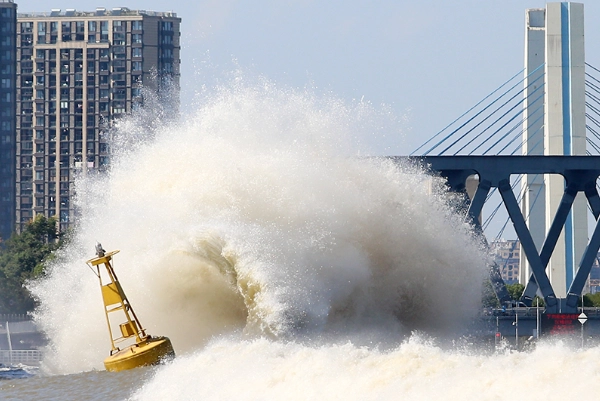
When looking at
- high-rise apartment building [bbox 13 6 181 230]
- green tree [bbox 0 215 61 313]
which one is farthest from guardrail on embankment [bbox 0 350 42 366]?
high-rise apartment building [bbox 13 6 181 230]

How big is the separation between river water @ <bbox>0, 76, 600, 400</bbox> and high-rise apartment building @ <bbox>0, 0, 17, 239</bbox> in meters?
105

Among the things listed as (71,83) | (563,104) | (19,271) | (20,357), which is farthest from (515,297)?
(71,83)

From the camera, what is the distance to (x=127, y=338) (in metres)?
27.7

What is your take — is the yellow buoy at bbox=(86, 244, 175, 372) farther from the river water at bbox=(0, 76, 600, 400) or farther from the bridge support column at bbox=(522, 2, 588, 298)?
the bridge support column at bbox=(522, 2, 588, 298)

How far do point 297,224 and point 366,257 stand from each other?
2.62 metres

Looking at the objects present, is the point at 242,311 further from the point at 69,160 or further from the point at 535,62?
the point at 69,160

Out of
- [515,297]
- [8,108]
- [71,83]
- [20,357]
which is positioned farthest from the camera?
[71,83]

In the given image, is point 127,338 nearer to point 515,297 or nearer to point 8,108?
point 515,297

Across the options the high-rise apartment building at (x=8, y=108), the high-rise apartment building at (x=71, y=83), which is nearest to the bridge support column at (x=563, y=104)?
the high-rise apartment building at (x=8, y=108)

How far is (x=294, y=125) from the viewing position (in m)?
34.6

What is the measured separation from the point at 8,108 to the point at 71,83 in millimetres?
8607

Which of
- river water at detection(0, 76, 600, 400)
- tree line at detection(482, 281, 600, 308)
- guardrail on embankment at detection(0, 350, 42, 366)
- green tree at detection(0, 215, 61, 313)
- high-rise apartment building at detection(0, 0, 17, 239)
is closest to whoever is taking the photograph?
river water at detection(0, 76, 600, 400)

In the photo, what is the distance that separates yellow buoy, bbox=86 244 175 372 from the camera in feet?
85.6

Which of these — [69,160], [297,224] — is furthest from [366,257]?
[69,160]
